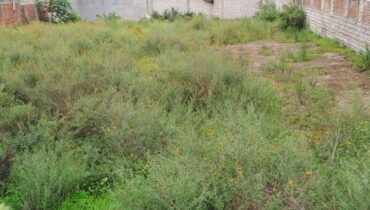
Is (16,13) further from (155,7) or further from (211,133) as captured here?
(211,133)

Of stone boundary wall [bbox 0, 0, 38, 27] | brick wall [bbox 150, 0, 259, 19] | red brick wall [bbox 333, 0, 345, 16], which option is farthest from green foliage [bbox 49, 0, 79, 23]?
red brick wall [bbox 333, 0, 345, 16]

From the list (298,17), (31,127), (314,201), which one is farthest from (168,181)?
(298,17)

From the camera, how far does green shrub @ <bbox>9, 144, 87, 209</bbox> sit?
11.0ft

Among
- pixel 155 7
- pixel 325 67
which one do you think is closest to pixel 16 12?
pixel 155 7

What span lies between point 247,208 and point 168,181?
0.60 metres

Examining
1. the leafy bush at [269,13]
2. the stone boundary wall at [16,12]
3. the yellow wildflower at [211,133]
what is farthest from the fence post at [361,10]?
the stone boundary wall at [16,12]

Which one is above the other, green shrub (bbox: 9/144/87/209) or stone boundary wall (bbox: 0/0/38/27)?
stone boundary wall (bbox: 0/0/38/27)

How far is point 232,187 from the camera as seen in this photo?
9.53ft

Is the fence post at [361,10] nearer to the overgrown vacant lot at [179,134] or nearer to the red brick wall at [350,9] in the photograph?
the red brick wall at [350,9]

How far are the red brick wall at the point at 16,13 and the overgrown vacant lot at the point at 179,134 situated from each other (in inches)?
247

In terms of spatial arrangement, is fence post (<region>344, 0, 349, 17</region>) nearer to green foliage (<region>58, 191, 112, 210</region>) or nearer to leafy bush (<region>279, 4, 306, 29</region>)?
leafy bush (<region>279, 4, 306, 29</region>)

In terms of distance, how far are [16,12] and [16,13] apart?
35 millimetres

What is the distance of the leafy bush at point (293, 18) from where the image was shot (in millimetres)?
12414

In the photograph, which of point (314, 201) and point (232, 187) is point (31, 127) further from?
point (314, 201)
